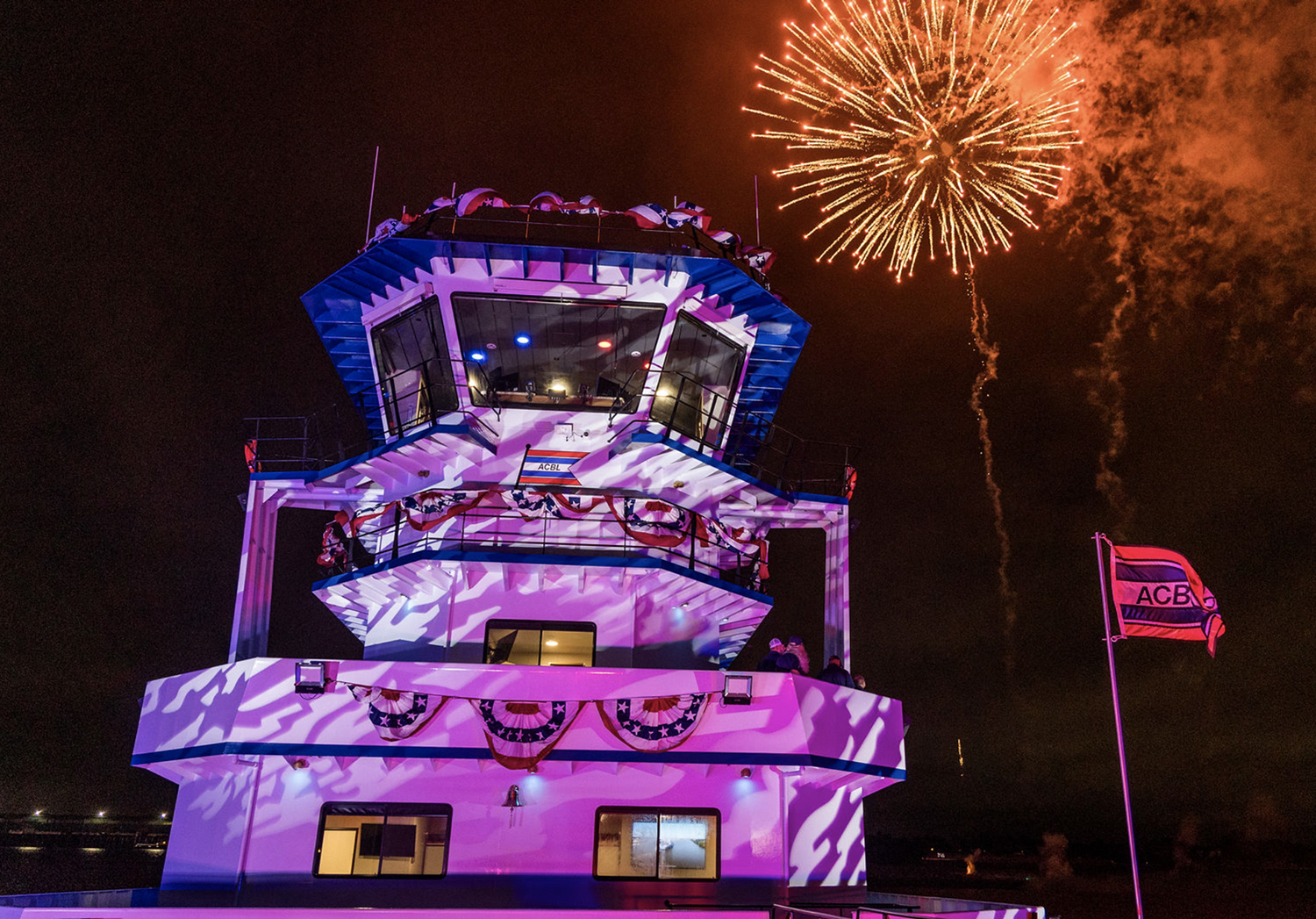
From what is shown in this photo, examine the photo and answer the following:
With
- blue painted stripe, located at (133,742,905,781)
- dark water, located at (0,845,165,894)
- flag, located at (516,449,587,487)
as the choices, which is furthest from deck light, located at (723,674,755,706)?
dark water, located at (0,845,165,894)

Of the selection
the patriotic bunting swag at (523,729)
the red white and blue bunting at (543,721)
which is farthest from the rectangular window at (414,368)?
the patriotic bunting swag at (523,729)

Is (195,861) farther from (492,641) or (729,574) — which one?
(729,574)

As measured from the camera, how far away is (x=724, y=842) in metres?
16.8

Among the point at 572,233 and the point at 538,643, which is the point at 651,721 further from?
the point at 572,233

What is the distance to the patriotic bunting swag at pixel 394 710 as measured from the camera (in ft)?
52.3

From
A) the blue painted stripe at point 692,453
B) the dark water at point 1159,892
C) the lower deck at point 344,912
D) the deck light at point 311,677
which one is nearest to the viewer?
the lower deck at point 344,912

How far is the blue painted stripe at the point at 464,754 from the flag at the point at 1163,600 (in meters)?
6.82

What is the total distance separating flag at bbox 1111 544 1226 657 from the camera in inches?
731

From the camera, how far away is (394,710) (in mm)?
16000

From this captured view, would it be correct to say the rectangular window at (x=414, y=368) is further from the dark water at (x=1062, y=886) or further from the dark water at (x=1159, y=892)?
the dark water at (x=1159, y=892)

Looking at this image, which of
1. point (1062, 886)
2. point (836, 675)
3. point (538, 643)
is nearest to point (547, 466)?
point (538, 643)

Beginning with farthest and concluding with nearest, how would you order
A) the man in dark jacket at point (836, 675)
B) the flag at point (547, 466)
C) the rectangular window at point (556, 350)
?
the flag at point (547, 466)
the rectangular window at point (556, 350)
the man in dark jacket at point (836, 675)

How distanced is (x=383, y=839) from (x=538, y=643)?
14.9ft

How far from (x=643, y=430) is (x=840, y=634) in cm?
632
